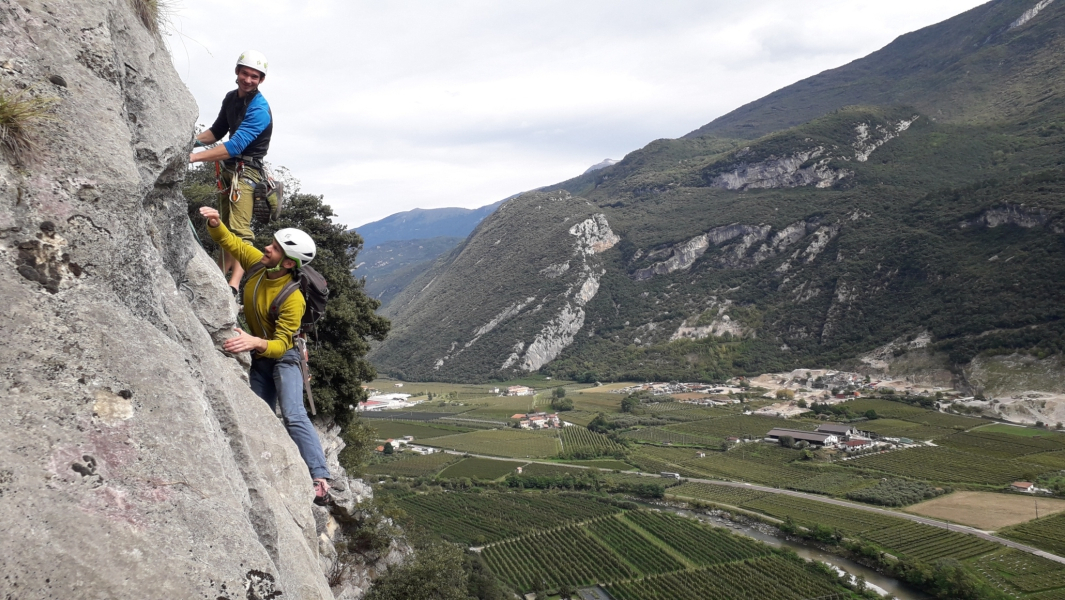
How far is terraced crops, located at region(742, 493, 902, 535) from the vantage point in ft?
173

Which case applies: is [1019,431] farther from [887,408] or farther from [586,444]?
[586,444]

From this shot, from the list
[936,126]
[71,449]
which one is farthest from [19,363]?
[936,126]

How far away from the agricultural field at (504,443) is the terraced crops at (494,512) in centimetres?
1716

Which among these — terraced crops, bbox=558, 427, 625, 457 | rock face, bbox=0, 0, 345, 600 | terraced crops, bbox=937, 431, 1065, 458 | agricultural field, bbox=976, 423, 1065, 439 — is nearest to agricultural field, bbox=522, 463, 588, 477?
terraced crops, bbox=558, 427, 625, 457

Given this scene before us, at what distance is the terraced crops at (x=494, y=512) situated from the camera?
5369cm

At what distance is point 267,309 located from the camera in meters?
5.90

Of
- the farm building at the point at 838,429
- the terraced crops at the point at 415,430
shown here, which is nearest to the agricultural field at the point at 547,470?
the terraced crops at the point at 415,430

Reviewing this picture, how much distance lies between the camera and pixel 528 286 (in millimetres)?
182500

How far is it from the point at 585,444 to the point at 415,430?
104 feet

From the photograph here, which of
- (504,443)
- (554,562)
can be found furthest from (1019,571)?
(504,443)

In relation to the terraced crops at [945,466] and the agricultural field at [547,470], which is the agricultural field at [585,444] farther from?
the terraced crops at [945,466]

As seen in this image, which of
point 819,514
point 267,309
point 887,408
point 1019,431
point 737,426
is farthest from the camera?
point 887,408

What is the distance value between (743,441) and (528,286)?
106680 mm

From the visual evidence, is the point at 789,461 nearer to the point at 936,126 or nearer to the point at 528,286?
the point at 528,286
